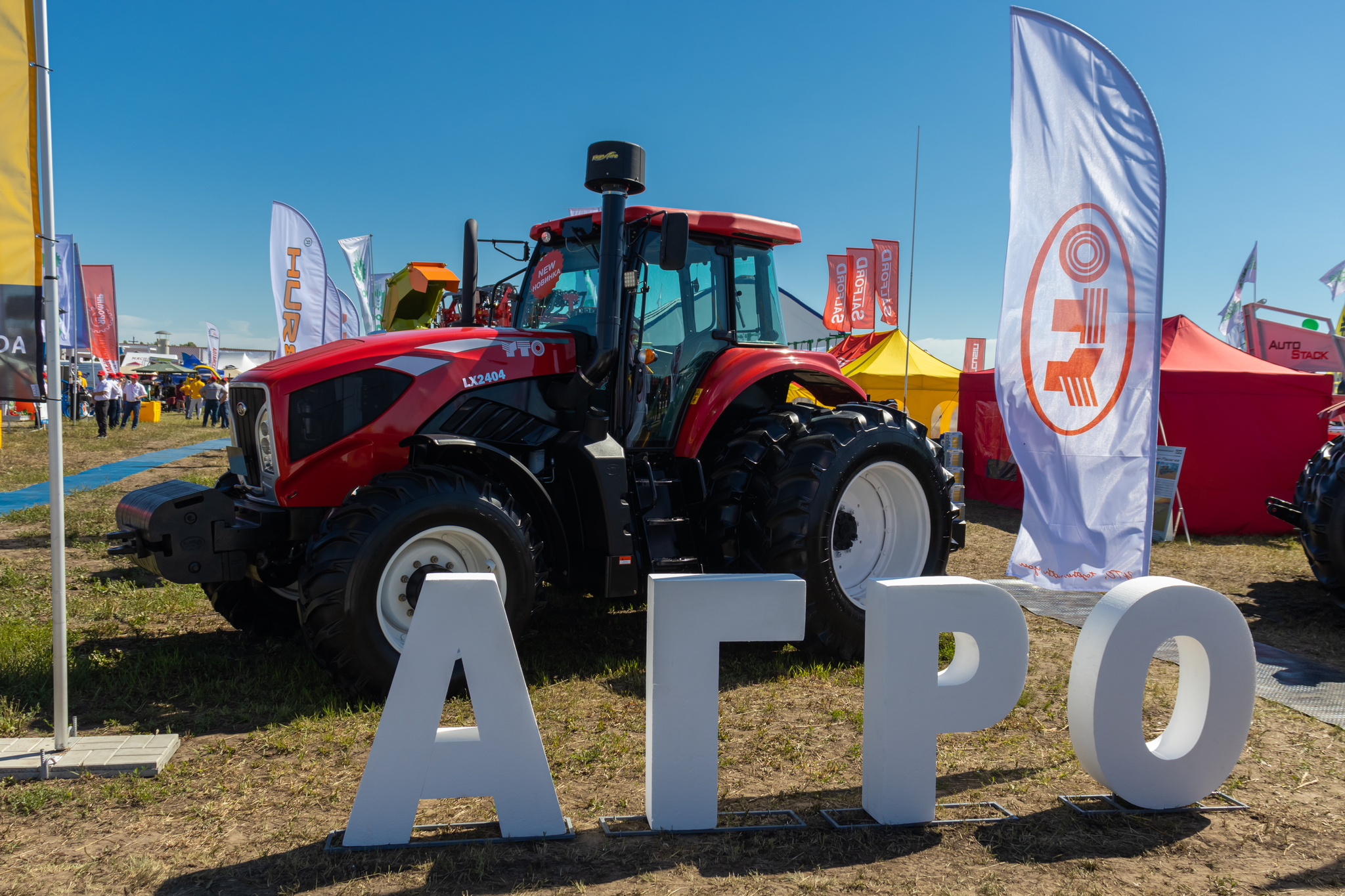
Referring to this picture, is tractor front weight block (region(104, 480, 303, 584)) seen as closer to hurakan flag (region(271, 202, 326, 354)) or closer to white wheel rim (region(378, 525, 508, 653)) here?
white wheel rim (region(378, 525, 508, 653))

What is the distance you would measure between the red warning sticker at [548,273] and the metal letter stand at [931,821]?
10.6ft

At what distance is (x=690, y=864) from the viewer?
270cm

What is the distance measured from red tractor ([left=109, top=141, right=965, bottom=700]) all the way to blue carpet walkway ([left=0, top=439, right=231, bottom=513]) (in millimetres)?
5268

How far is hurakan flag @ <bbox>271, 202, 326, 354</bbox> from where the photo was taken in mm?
12047

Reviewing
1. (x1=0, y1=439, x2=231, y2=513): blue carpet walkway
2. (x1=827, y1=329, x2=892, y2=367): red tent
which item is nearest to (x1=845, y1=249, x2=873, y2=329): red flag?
(x1=827, y1=329, x2=892, y2=367): red tent

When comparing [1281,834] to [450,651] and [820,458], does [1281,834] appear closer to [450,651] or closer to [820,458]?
[820,458]

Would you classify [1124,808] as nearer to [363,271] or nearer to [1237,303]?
[363,271]

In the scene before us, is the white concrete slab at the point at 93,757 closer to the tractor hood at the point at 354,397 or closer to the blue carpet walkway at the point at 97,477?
the tractor hood at the point at 354,397

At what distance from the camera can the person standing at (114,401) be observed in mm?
21891

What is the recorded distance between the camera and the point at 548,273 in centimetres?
517

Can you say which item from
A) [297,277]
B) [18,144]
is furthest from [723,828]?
[297,277]

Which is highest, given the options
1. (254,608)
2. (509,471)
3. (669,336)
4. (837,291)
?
(837,291)

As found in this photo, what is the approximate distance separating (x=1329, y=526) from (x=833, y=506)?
375cm

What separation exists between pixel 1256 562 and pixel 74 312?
72.1 ft
